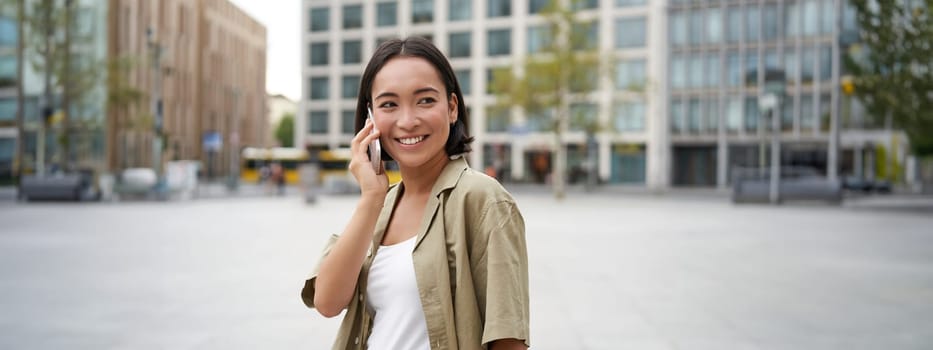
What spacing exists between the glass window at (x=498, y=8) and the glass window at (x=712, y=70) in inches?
616

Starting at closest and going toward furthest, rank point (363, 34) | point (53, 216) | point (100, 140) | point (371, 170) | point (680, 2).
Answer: point (371, 170) → point (53, 216) → point (100, 140) → point (680, 2) → point (363, 34)

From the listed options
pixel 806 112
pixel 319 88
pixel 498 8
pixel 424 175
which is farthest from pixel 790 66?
pixel 424 175

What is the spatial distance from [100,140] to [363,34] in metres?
26.6

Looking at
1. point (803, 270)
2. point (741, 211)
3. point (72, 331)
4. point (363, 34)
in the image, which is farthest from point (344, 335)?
point (363, 34)

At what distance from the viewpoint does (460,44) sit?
6091 cm

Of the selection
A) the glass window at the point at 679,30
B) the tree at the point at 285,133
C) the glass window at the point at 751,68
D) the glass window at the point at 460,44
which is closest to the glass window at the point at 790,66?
the glass window at the point at 751,68

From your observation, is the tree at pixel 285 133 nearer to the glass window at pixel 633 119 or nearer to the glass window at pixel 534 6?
the glass window at pixel 534 6

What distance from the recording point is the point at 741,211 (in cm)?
2342

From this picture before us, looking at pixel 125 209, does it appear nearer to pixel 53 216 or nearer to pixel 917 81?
pixel 53 216

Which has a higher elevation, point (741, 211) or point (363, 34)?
point (363, 34)

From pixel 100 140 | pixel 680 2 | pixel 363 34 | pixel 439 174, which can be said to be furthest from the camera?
pixel 363 34

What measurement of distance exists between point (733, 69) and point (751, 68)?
124 cm

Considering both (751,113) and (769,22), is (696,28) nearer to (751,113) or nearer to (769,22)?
(769,22)

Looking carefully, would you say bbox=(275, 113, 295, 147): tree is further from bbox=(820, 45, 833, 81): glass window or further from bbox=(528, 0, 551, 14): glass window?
bbox=(820, 45, 833, 81): glass window
